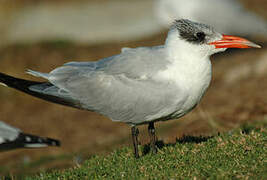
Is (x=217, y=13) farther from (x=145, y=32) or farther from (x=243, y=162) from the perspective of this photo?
(x=243, y=162)

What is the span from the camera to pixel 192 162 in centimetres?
468

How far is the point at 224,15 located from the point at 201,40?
325 inches

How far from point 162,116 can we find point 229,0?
356 inches

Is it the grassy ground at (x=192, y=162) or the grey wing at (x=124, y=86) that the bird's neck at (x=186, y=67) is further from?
the grassy ground at (x=192, y=162)

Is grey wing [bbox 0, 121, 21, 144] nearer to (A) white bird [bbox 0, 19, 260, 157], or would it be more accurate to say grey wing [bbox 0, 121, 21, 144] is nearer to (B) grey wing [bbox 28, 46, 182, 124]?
(A) white bird [bbox 0, 19, 260, 157]

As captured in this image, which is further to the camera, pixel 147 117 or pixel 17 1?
pixel 17 1

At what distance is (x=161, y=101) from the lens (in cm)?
490

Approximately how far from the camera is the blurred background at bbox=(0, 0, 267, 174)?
8.73 meters

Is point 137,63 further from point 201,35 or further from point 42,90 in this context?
point 42,90

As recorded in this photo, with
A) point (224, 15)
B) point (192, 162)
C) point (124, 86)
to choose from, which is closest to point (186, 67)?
point (124, 86)

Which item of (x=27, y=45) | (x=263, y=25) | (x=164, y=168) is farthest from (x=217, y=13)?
(x=164, y=168)

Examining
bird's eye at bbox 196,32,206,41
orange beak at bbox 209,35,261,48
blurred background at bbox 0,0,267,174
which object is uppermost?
bird's eye at bbox 196,32,206,41

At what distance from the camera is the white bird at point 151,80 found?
16.0 ft

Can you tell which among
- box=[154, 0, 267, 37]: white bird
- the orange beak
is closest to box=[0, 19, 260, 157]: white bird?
the orange beak
